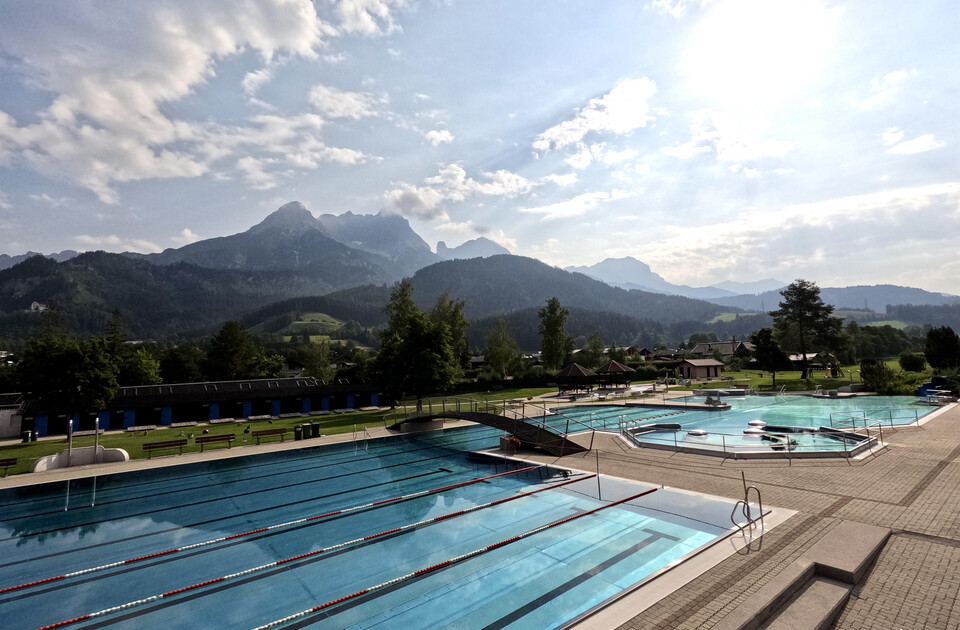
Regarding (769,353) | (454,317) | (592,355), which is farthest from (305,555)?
(592,355)

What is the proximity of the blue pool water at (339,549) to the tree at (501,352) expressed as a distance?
4383cm

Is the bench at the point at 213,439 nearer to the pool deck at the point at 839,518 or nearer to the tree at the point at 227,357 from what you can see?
the pool deck at the point at 839,518

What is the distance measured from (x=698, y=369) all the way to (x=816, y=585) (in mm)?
67481

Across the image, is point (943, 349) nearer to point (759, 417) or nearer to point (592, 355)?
point (759, 417)

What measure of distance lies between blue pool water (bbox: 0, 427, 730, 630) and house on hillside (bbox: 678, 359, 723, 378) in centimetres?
5859

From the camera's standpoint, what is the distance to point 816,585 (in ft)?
22.8

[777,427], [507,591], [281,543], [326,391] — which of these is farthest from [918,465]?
[326,391]

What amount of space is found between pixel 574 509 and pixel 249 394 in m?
32.6

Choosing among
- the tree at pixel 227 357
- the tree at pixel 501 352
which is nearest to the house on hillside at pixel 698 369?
the tree at pixel 501 352

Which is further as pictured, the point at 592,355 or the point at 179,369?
the point at 592,355

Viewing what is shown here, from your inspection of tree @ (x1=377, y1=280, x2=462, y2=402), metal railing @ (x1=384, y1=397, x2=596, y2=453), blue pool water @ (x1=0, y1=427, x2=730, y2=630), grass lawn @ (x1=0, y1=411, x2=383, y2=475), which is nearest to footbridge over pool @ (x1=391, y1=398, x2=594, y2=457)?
metal railing @ (x1=384, y1=397, x2=596, y2=453)

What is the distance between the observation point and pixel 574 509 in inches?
473

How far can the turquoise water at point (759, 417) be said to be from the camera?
17.3 meters

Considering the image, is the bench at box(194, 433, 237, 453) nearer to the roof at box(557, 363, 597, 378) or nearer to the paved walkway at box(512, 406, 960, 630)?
the paved walkway at box(512, 406, 960, 630)
